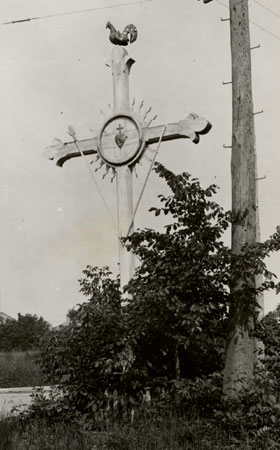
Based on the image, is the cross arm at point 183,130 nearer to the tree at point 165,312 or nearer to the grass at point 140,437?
the tree at point 165,312

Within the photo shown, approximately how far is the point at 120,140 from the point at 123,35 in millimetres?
1488

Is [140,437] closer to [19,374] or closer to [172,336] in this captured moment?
[172,336]

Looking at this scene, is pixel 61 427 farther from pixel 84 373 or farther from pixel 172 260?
pixel 172 260

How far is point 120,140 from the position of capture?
830 centimetres

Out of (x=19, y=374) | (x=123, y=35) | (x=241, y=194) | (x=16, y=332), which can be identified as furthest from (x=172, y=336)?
(x=16, y=332)

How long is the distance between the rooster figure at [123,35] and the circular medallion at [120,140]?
107cm

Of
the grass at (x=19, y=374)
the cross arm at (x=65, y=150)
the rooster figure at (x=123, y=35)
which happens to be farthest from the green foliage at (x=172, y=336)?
the grass at (x=19, y=374)

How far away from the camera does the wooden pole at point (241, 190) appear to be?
743cm

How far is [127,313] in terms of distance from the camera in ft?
24.4

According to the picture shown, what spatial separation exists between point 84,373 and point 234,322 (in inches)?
74.5

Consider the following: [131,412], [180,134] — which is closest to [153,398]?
[131,412]

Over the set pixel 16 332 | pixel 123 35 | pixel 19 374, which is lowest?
pixel 19 374

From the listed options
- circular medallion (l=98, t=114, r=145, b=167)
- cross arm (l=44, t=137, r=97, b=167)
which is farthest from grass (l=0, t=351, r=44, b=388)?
circular medallion (l=98, t=114, r=145, b=167)

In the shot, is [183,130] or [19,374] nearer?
[183,130]
